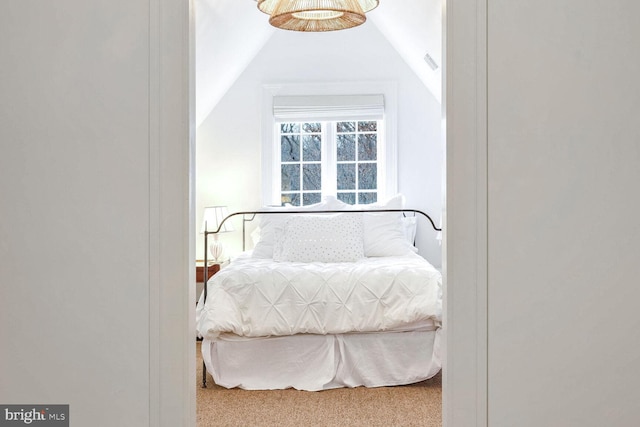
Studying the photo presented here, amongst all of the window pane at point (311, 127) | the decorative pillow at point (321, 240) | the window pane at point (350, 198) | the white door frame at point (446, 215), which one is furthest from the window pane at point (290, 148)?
the white door frame at point (446, 215)

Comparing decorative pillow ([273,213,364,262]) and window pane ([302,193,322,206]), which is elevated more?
window pane ([302,193,322,206])

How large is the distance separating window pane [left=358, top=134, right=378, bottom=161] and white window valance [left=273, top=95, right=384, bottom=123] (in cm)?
18

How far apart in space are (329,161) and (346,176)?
21 cm

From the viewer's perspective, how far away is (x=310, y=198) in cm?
Answer: 561

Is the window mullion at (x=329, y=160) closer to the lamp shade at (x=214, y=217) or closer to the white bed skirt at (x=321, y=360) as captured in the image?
the lamp shade at (x=214, y=217)

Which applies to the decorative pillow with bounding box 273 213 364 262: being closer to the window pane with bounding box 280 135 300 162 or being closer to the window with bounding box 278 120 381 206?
the window with bounding box 278 120 381 206

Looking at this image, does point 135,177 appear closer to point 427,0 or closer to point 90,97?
point 90,97

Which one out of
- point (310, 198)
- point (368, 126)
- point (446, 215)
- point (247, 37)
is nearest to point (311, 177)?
point (310, 198)

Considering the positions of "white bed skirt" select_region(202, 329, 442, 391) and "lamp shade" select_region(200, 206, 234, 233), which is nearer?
"white bed skirt" select_region(202, 329, 442, 391)

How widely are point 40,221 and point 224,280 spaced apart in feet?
5.45
